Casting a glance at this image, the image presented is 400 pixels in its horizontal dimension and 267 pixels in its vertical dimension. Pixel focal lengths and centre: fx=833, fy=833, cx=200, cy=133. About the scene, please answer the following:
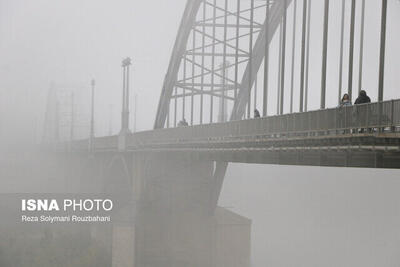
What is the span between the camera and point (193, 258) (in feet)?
145

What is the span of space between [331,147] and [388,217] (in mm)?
70852

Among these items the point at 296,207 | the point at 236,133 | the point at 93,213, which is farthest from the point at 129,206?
the point at 296,207

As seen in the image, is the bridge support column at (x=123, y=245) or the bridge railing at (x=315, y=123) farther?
the bridge support column at (x=123, y=245)

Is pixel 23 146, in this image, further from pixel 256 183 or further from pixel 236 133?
pixel 236 133

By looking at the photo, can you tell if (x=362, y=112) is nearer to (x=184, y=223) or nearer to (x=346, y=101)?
(x=346, y=101)

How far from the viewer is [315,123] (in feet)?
65.6

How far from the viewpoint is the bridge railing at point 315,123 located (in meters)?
16.2

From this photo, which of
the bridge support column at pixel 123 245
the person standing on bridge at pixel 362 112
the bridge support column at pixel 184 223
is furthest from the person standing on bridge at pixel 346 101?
the bridge support column at pixel 123 245

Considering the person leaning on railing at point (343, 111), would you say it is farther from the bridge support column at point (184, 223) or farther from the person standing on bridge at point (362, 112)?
the bridge support column at point (184, 223)

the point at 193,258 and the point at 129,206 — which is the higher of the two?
the point at 129,206

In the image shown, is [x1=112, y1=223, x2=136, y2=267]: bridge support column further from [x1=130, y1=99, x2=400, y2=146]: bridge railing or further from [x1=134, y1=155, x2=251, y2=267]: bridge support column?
[x1=130, y1=99, x2=400, y2=146]: bridge railing

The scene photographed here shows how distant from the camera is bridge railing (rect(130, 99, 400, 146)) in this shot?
16.2 m

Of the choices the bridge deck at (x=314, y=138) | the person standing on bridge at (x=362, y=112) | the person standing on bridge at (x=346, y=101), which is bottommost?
the bridge deck at (x=314, y=138)

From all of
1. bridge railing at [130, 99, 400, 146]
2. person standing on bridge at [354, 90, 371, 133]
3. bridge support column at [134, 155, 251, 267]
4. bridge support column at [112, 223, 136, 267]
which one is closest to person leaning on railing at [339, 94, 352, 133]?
bridge railing at [130, 99, 400, 146]
